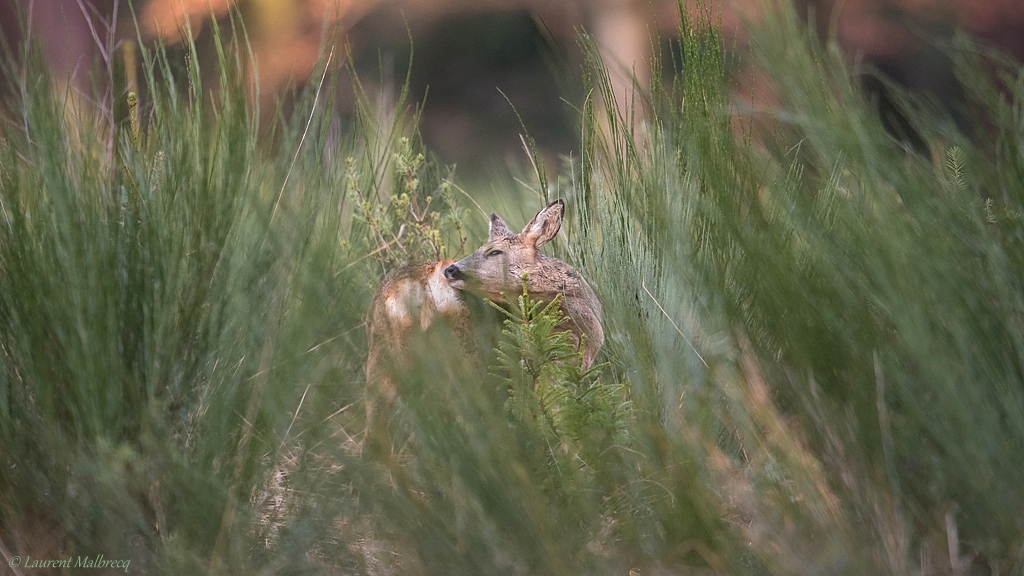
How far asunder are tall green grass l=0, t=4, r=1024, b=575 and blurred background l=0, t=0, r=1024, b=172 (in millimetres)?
162

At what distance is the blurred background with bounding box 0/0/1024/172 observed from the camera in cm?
172

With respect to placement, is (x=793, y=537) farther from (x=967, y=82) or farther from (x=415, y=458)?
(x=967, y=82)

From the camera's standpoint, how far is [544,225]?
2139 millimetres

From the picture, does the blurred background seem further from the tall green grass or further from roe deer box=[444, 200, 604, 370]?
roe deer box=[444, 200, 604, 370]

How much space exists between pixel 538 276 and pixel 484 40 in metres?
8.80

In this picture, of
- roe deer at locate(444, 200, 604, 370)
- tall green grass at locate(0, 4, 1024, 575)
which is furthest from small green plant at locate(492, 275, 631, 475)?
roe deer at locate(444, 200, 604, 370)

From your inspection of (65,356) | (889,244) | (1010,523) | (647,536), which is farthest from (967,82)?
(65,356)

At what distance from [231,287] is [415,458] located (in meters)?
0.46

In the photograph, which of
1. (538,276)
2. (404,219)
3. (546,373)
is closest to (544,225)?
(538,276)

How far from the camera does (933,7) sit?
6.23 metres

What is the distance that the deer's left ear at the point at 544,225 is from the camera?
213 centimetres
